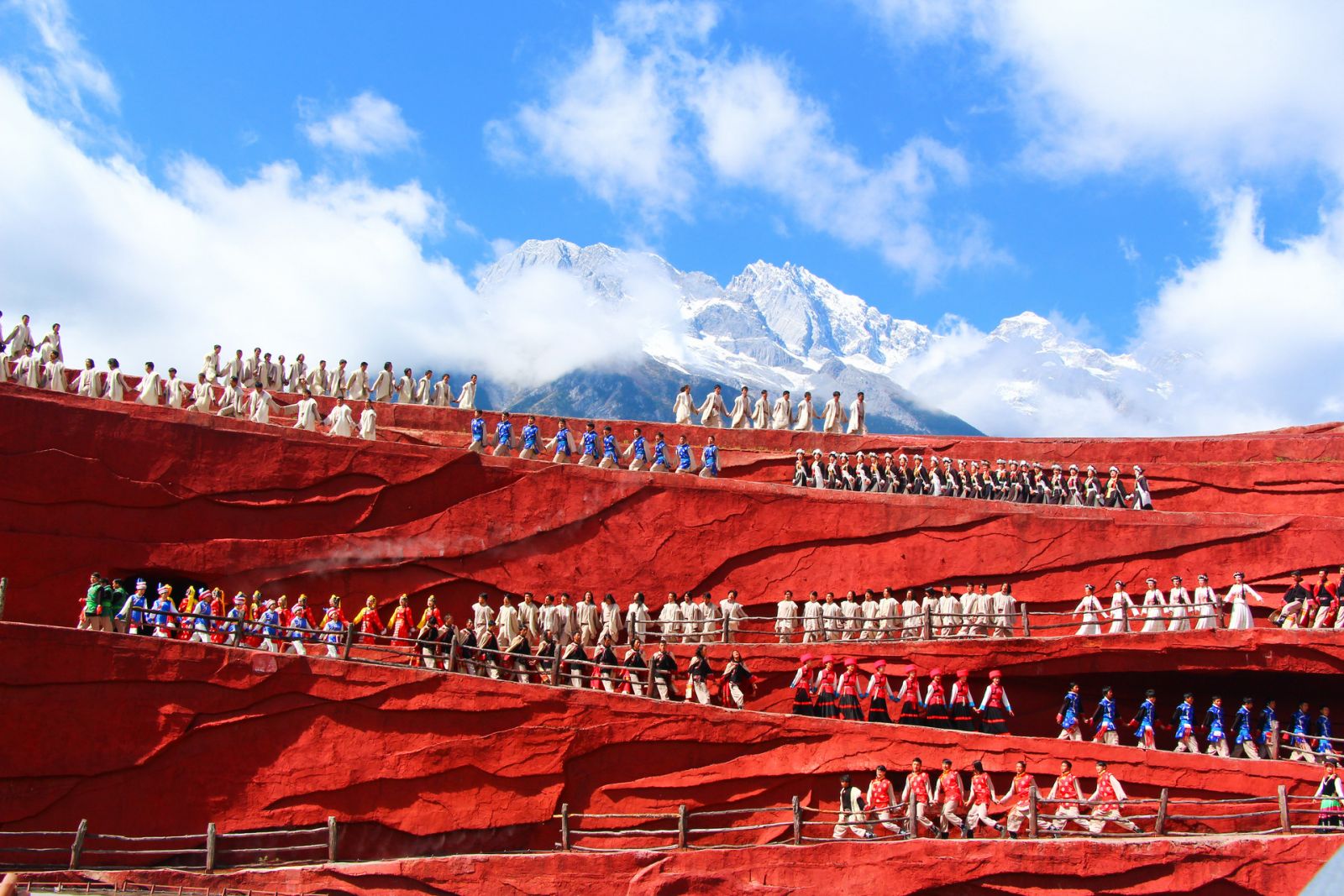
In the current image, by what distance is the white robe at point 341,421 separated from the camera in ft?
73.9

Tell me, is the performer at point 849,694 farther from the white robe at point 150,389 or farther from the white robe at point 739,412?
the white robe at point 150,389

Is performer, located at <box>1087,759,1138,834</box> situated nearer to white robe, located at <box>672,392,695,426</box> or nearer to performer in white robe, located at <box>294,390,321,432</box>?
white robe, located at <box>672,392,695,426</box>

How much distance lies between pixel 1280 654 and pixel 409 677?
521 inches

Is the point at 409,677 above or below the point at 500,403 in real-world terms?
below

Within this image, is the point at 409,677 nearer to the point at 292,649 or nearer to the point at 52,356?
the point at 292,649

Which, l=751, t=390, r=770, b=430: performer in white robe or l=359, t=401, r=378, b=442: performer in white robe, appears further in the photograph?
l=751, t=390, r=770, b=430: performer in white robe

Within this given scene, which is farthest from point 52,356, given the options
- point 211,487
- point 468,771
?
point 468,771

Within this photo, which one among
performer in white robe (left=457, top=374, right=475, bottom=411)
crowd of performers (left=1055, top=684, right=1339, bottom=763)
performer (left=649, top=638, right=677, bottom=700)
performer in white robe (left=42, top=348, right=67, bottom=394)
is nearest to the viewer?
crowd of performers (left=1055, top=684, right=1339, bottom=763)

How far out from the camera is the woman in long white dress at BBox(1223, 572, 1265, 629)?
61.1 ft

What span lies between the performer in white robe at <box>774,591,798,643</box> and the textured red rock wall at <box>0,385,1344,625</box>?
1282mm

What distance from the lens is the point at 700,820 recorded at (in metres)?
17.0

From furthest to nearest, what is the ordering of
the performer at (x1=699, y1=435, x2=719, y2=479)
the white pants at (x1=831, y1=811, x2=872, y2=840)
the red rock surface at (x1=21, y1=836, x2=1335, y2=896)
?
the performer at (x1=699, y1=435, x2=719, y2=479)
the white pants at (x1=831, y1=811, x2=872, y2=840)
the red rock surface at (x1=21, y1=836, x2=1335, y2=896)

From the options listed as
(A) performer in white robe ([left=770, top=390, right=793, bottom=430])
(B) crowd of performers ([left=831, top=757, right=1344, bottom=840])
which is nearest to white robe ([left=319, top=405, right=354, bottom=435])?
(A) performer in white robe ([left=770, top=390, right=793, bottom=430])

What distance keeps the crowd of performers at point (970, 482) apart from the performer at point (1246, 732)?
19.2 ft
